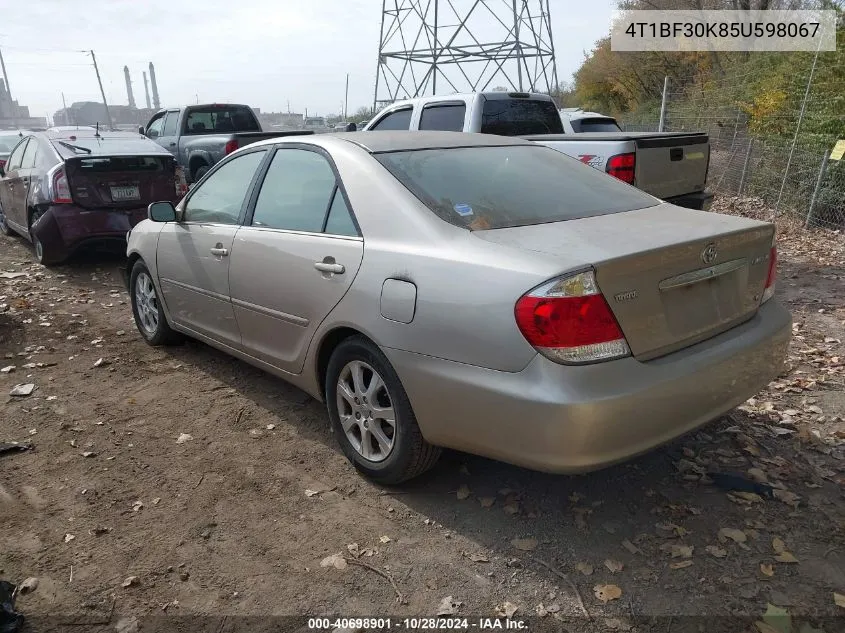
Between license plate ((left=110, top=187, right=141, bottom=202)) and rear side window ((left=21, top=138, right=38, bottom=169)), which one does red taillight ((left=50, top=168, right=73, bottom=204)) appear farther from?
rear side window ((left=21, top=138, right=38, bottom=169))

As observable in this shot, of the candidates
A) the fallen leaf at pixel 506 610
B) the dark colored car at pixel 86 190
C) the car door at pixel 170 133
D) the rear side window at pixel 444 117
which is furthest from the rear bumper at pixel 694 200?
the car door at pixel 170 133

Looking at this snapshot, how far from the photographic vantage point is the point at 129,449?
377 centimetres

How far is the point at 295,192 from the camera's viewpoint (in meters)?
3.75

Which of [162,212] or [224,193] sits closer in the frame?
[224,193]

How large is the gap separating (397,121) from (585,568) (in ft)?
23.9

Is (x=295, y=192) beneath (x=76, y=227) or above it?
above

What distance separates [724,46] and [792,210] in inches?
636

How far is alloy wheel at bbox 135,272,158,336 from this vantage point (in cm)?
527

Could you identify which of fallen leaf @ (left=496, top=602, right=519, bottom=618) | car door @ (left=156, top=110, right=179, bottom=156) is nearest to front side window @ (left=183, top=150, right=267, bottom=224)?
fallen leaf @ (left=496, top=602, right=519, bottom=618)

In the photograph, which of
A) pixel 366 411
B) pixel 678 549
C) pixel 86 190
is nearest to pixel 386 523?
pixel 366 411

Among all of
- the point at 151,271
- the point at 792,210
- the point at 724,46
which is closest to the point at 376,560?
the point at 151,271

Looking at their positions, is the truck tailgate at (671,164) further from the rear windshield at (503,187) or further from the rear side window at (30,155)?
the rear side window at (30,155)

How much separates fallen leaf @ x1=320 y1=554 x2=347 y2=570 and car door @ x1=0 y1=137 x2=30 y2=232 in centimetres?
778

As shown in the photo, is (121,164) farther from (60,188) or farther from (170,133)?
(170,133)
